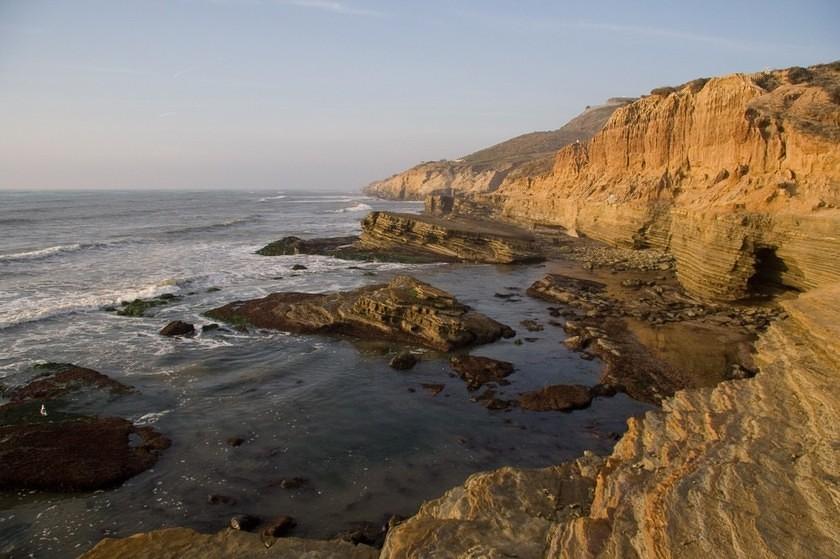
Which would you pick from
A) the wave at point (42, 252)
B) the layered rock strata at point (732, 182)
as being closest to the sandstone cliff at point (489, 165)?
the layered rock strata at point (732, 182)

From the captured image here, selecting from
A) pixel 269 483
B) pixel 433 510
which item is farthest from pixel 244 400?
pixel 433 510

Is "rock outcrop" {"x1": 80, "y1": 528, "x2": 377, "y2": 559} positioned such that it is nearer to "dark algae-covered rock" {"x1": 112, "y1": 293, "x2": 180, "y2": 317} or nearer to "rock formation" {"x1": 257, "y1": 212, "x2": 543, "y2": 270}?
"dark algae-covered rock" {"x1": 112, "y1": 293, "x2": 180, "y2": 317}

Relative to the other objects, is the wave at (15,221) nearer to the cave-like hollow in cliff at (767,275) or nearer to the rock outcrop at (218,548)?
the rock outcrop at (218,548)

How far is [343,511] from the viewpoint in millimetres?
9758

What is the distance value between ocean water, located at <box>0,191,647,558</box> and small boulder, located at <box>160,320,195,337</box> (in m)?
0.44

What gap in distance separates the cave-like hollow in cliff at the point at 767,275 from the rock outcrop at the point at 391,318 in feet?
34.7

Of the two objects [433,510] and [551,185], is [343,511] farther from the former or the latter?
[551,185]

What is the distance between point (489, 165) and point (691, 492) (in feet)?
395

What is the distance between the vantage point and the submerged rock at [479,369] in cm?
1606

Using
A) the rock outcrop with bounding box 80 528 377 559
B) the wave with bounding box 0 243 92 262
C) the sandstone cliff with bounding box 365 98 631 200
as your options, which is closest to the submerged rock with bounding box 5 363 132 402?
the rock outcrop with bounding box 80 528 377 559

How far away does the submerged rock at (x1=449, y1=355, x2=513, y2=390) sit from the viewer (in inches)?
632

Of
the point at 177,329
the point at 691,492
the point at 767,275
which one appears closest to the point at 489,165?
the point at 767,275

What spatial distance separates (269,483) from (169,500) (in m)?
1.88

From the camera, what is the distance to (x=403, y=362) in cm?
1717
